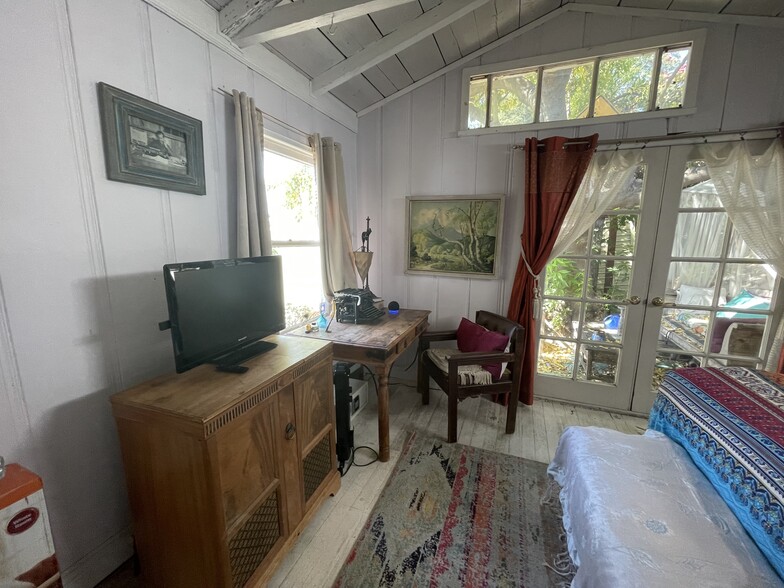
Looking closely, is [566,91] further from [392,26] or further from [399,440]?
[399,440]

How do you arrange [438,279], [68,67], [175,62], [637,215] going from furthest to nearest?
[438,279]
[637,215]
[175,62]
[68,67]

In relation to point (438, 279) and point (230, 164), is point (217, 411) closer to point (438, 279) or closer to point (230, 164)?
point (230, 164)

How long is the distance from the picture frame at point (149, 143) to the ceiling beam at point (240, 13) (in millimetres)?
507

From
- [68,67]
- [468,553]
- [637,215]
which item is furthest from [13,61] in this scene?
[637,215]

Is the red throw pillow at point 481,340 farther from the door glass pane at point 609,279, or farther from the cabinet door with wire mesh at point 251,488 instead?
the cabinet door with wire mesh at point 251,488

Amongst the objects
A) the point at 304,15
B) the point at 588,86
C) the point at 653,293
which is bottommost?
the point at 653,293

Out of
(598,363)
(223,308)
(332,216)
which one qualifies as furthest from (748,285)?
(223,308)

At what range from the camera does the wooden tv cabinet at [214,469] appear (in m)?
1.01

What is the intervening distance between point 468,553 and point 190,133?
2.29 metres

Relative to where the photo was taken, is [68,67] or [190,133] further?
[190,133]

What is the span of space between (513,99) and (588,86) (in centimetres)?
52

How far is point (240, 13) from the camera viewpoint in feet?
5.03

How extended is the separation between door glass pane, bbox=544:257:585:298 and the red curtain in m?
0.20

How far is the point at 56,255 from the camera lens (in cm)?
110
